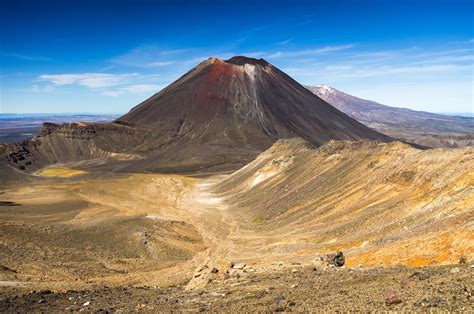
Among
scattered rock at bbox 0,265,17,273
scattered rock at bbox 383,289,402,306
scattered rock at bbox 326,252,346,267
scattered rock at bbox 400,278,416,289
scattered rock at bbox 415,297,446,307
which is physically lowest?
scattered rock at bbox 0,265,17,273

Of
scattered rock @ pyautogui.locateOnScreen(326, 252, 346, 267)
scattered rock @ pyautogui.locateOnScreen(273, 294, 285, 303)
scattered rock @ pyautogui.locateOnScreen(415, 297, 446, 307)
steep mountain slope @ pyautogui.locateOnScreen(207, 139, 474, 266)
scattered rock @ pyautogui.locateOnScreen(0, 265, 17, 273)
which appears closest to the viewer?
scattered rock @ pyautogui.locateOnScreen(415, 297, 446, 307)

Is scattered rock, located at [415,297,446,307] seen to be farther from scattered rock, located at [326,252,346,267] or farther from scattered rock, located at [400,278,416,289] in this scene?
scattered rock, located at [326,252,346,267]

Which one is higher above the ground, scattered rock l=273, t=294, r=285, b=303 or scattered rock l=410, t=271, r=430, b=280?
scattered rock l=410, t=271, r=430, b=280

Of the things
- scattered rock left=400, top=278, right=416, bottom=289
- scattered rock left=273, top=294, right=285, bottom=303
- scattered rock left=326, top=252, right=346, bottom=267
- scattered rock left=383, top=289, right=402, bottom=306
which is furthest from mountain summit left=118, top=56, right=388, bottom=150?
scattered rock left=383, top=289, right=402, bottom=306

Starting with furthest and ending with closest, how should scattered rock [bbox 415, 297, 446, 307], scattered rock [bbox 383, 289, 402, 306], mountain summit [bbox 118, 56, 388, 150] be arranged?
mountain summit [bbox 118, 56, 388, 150], scattered rock [bbox 383, 289, 402, 306], scattered rock [bbox 415, 297, 446, 307]

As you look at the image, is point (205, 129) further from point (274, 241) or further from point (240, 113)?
point (274, 241)

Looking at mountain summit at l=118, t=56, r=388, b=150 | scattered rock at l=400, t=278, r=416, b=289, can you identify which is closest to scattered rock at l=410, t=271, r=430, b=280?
scattered rock at l=400, t=278, r=416, b=289

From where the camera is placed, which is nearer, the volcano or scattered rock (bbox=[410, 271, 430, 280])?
scattered rock (bbox=[410, 271, 430, 280])

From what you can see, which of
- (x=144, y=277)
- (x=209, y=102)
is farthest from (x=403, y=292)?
(x=209, y=102)
